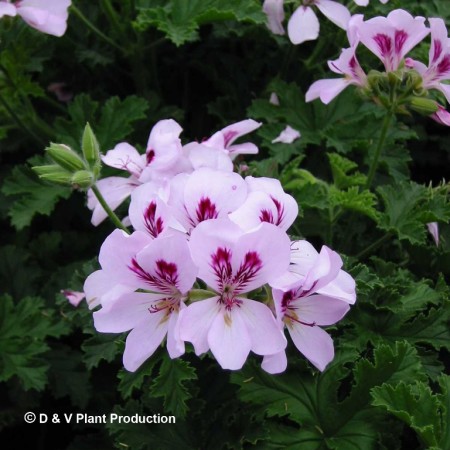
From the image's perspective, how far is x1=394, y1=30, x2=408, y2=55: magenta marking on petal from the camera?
165 cm

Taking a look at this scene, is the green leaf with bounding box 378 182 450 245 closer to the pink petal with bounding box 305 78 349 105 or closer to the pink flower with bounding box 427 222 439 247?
the pink flower with bounding box 427 222 439 247

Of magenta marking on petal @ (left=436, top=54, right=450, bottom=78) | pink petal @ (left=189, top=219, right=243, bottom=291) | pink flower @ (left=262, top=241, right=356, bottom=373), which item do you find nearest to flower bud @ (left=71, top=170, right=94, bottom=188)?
pink petal @ (left=189, top=219, right=243, bottom=291)

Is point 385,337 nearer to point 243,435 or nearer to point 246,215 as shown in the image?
point 243,435

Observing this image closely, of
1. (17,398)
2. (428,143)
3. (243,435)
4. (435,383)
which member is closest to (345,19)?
(428,143)

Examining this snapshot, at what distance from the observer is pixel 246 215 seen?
127 centimetres

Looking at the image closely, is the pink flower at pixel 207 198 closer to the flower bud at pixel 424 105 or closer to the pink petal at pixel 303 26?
the flower bud at pixel 424 105

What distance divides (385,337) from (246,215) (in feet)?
2.01

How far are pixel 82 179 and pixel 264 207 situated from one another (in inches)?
14.4

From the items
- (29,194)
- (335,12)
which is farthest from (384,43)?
(29,194)

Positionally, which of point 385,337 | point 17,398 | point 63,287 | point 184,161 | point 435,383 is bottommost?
point 17,398

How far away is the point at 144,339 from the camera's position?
1.28m

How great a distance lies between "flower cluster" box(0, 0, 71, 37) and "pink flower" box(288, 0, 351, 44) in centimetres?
62

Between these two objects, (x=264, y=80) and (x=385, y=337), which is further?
(x=264, y=80)

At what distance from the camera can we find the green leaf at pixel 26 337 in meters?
2.02
